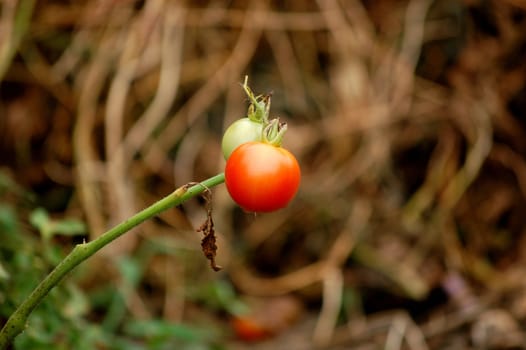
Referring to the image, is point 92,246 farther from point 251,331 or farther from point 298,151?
point 298,151

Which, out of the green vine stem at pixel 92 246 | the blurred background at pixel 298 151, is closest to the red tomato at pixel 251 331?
the blurred background at pixel 298 151

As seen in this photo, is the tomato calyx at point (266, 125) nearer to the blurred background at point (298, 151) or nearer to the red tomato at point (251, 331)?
the blurred background at point (298, 151)

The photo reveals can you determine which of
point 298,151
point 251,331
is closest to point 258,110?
point 251,331

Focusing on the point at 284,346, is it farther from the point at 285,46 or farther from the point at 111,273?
the point at 285,46

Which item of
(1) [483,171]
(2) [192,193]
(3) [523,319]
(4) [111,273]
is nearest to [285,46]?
(1) [483,171]

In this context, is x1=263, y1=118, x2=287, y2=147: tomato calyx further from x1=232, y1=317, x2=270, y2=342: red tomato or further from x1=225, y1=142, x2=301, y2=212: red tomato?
x1=232, y1=317, x2=270, y2=342: red tomato

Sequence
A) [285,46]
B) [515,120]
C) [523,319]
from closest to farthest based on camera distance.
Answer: [523,319] → [515,120] → [285,46]

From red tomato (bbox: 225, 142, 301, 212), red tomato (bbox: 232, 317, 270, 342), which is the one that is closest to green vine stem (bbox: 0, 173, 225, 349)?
red tomato (bbox: 225, 142, 301, 212)
